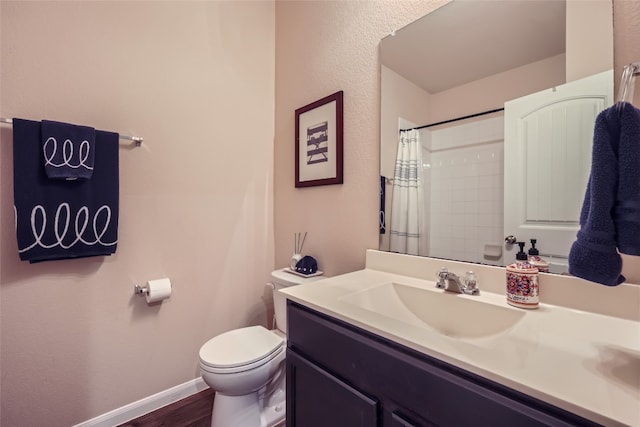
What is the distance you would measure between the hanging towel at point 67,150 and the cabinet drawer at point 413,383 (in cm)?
121

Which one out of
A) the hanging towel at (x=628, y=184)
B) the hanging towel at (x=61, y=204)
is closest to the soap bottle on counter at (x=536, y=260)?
the hanging towel at (x=628, y=184)

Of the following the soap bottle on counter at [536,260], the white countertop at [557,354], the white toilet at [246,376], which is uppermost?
the soap bottle on counter at [536,260]

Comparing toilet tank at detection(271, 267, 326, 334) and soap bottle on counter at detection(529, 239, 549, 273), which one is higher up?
soap bottle on counter at detection(529, 239, 549, 273)

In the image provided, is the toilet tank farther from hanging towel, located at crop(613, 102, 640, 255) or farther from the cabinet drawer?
hanging towel, located at crop(613, 102, 640, 255)

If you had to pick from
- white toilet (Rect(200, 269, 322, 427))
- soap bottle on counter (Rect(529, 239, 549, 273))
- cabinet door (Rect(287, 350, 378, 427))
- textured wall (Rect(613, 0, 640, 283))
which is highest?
textured wall (Rect(613, 0, 640, 283))

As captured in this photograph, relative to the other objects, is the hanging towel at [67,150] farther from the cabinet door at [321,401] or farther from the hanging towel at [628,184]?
the hanging towel at [628,184]

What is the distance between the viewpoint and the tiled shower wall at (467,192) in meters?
1.02

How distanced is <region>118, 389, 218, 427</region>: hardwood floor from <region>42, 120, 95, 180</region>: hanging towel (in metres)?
1.30

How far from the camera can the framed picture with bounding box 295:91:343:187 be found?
1.55m

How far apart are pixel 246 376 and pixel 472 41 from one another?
171cm

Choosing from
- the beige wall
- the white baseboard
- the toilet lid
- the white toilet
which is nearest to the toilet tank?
the white toilet

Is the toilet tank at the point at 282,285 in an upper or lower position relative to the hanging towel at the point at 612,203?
lower

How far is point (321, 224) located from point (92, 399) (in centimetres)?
146

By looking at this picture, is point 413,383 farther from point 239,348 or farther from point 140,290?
point 140,290
